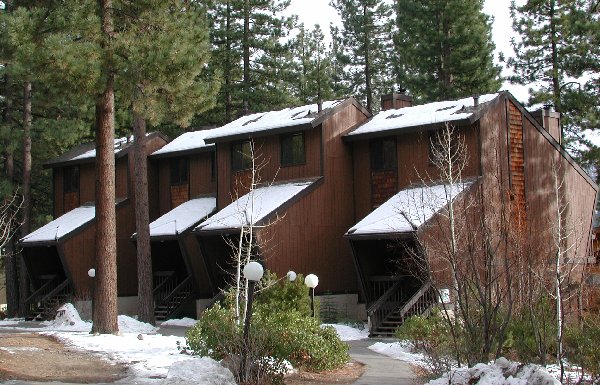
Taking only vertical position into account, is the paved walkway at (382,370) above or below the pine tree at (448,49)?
below

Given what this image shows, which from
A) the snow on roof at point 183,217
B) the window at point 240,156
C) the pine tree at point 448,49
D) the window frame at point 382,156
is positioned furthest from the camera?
the pine tree at point 448,49

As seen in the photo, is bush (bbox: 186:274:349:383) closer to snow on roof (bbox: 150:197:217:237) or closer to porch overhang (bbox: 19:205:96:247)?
snow on roof (bbox: 150:197:217:237)

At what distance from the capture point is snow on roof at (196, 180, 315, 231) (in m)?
23.3

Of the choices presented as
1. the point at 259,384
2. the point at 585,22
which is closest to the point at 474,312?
the point at 259,384

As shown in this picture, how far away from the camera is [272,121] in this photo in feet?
88.0

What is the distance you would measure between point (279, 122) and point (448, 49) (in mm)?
15418

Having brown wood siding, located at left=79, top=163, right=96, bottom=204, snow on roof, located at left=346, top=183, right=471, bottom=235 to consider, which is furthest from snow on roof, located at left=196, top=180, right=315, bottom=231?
brown wood siding, located at left=79, top=163, right=96, bottom=204

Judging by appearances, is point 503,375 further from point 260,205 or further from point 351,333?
point 260,205

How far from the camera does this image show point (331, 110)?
995 inches

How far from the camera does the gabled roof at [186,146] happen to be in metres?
29.9

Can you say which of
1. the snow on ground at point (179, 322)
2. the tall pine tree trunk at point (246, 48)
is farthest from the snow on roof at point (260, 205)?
the tall pine tree trunk at point (246, 48)

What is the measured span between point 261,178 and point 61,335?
378 inches

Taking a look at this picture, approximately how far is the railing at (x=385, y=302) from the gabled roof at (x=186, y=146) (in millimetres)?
9315

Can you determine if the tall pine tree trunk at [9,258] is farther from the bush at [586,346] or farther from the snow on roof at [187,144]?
the bush at [586,346]
